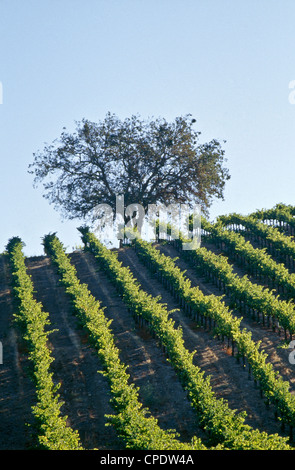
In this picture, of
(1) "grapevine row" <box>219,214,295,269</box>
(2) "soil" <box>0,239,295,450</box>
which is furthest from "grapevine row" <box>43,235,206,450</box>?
(1) "grapevine row" <box>219,214,295,269</box>

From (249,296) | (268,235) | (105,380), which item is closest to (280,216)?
(268,235)

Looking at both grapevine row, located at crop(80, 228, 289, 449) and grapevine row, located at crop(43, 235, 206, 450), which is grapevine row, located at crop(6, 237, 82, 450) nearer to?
grapevine row, located at crop(43, 235, 206, 450)

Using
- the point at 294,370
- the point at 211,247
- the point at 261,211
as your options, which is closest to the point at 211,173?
the point at 261,211

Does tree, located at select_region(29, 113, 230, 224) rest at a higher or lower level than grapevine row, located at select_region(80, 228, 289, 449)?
higher

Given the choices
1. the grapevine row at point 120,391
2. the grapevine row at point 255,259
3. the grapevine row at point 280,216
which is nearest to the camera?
the grapevine row at point 120,391

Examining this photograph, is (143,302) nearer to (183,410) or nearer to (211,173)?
(183,410)

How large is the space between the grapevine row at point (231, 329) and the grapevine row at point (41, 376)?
7876mm

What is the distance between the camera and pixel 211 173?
169 ft

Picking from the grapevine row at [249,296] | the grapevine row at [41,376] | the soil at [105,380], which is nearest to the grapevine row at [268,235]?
the grapevine row at [249,296]

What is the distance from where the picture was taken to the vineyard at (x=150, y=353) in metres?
19.1

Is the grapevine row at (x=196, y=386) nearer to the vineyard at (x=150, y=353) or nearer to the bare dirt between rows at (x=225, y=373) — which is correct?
the vineyard at (x=150, y=353)

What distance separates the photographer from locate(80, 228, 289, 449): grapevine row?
1692 cm

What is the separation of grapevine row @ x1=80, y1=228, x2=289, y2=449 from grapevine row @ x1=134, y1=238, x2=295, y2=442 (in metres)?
1.29

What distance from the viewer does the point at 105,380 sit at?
23.8 metres
